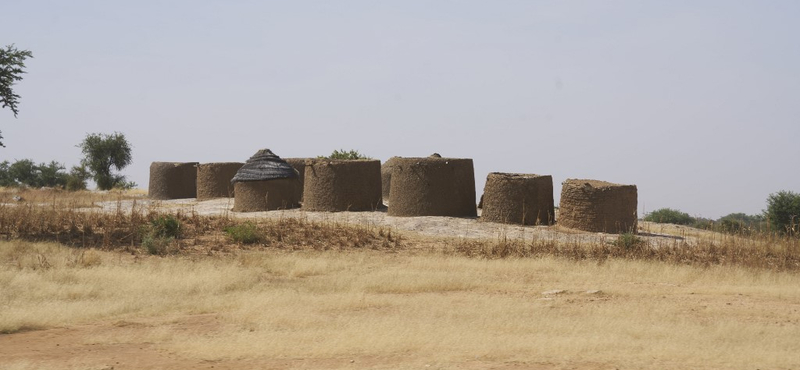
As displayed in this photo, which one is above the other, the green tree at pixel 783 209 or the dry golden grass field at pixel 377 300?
the green tree at pixel 783 209

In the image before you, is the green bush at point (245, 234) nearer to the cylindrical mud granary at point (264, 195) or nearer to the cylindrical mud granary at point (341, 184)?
the cylindrical mud granary at point (341, 184)

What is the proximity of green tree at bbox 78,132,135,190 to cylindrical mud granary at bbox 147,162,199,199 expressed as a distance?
14728 millimetres

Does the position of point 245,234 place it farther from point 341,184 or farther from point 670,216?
point 670,216

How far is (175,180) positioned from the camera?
98.2ft

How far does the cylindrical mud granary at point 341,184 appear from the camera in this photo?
2028cm

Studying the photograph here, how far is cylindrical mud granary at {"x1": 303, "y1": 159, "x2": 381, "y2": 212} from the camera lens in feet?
66.5

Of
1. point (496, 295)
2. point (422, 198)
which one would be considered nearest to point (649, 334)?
point (496, 295)

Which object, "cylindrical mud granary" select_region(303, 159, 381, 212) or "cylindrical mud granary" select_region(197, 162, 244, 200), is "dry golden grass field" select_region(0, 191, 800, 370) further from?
"cylindrical mud granary" select_region(197, 162, 244, 200)

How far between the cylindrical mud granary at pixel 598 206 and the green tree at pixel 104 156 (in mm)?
31827

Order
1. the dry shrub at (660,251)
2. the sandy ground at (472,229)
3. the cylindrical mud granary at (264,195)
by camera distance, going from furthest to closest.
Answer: the cylindrical mud granary at (264,195) < the sandy ground at (472,229) < the dry shrub at (660,251)

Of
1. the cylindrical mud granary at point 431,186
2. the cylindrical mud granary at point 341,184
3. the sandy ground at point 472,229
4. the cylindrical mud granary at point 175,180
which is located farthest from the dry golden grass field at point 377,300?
the cylindrical mud granary at point 175,180

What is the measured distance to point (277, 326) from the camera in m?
9.26

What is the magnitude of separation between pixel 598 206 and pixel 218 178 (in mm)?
13944

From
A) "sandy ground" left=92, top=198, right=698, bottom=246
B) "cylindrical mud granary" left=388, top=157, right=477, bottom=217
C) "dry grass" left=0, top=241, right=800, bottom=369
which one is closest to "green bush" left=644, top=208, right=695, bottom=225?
"sandy ground" left=92, top=198, right=698, bottom=246
